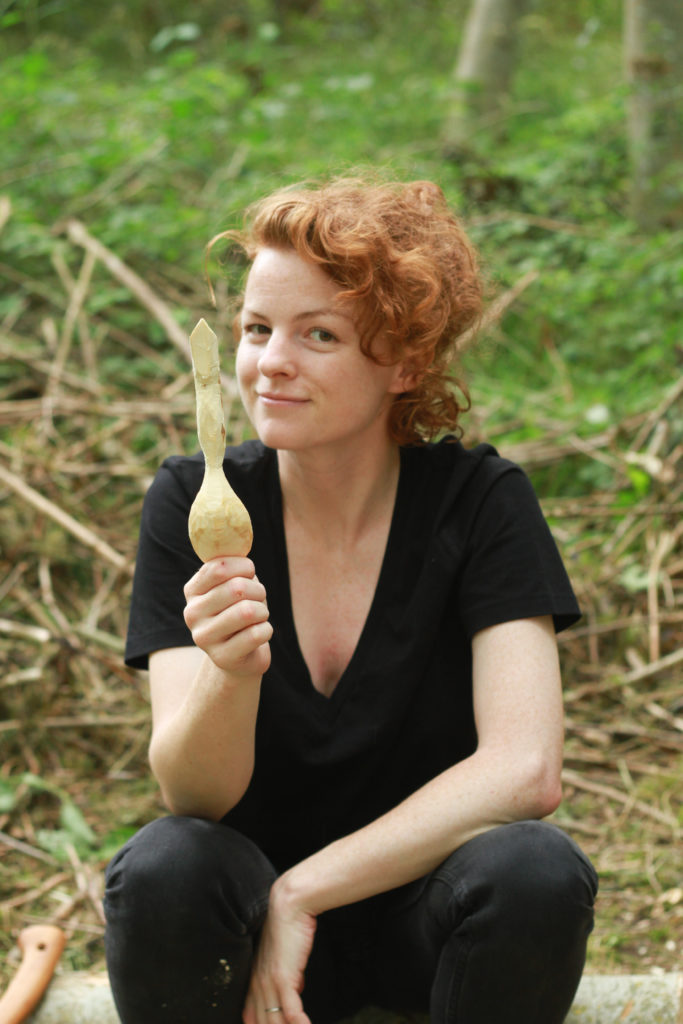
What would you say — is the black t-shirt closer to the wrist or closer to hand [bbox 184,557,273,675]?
the wrist

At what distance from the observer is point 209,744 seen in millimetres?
1533

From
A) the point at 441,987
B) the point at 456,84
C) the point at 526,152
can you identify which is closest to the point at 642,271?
the point at 526,152

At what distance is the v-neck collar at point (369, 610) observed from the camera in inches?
68.1

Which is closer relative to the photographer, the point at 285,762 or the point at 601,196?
the point at 285,762

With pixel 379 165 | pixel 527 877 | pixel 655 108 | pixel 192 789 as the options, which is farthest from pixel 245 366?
pixel 655 108

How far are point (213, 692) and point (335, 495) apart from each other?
519 millimetres

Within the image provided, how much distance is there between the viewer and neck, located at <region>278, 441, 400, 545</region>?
72.7 inches

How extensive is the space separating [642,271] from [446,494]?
3047mm

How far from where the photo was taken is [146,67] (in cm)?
766

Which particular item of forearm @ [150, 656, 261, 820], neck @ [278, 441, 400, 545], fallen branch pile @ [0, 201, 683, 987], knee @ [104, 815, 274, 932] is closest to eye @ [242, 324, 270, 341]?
neck @ [278, 441, 400, 545]

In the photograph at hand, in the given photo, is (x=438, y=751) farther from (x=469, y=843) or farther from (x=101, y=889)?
(x=101, y=889)

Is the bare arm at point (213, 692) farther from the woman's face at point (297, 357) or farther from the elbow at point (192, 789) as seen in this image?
the woman's face at point (297, 357)

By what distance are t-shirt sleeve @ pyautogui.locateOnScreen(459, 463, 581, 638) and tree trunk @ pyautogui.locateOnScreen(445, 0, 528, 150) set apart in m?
4.88

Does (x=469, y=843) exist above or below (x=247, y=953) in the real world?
above
